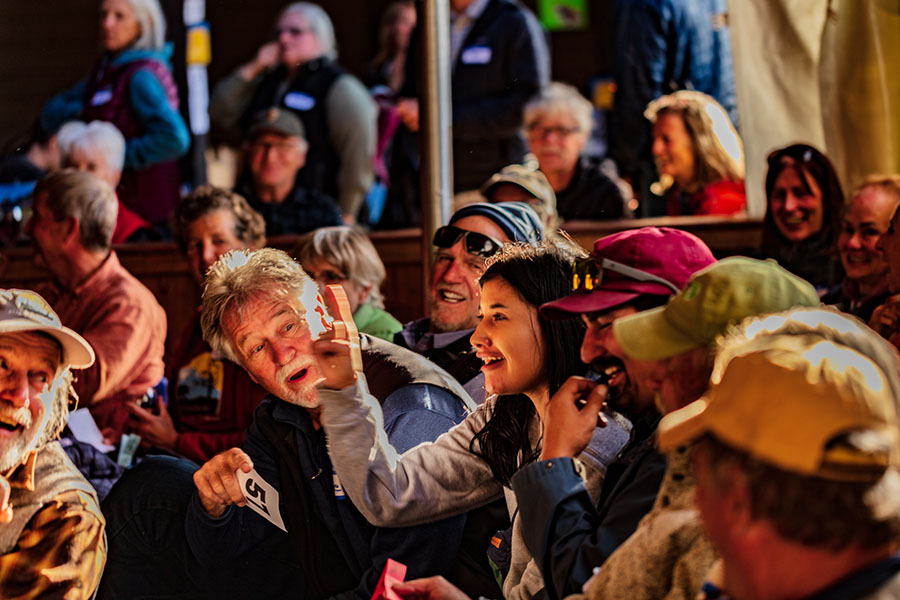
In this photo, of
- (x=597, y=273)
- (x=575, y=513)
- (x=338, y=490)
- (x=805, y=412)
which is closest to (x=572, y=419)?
(x=575, y=513)

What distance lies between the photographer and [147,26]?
6117mm

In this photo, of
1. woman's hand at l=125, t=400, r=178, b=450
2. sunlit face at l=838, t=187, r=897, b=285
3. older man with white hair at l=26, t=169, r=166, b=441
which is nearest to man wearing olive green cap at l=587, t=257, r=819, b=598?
sunlit face at l=838, t=187, r=897, b=285

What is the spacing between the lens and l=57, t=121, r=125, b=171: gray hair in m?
5.72

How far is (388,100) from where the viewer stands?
6.57 metres

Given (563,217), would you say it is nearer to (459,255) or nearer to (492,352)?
(459,255)

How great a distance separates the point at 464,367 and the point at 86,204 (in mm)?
1854

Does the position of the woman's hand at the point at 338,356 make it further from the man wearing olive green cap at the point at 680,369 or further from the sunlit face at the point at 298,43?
the sunlit face at the point at 298,43

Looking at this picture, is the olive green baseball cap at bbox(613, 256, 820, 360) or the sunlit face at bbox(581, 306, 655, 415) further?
the sunlit face at bbox(581, 306, 655, 415)

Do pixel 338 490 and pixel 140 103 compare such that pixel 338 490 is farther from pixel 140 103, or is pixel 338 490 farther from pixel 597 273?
pixel 140 103

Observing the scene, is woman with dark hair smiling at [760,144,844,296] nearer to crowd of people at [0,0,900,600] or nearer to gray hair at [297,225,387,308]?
crowd of people at [0,0,900,600]

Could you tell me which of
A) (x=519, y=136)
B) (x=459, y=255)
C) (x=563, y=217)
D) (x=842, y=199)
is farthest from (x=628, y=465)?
(x=519, y=136)

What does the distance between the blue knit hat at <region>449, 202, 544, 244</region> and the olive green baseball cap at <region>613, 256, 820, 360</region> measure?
5.13 feet

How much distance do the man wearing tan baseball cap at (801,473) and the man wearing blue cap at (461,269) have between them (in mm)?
1990

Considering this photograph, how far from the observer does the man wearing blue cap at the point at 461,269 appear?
358 centimetres
